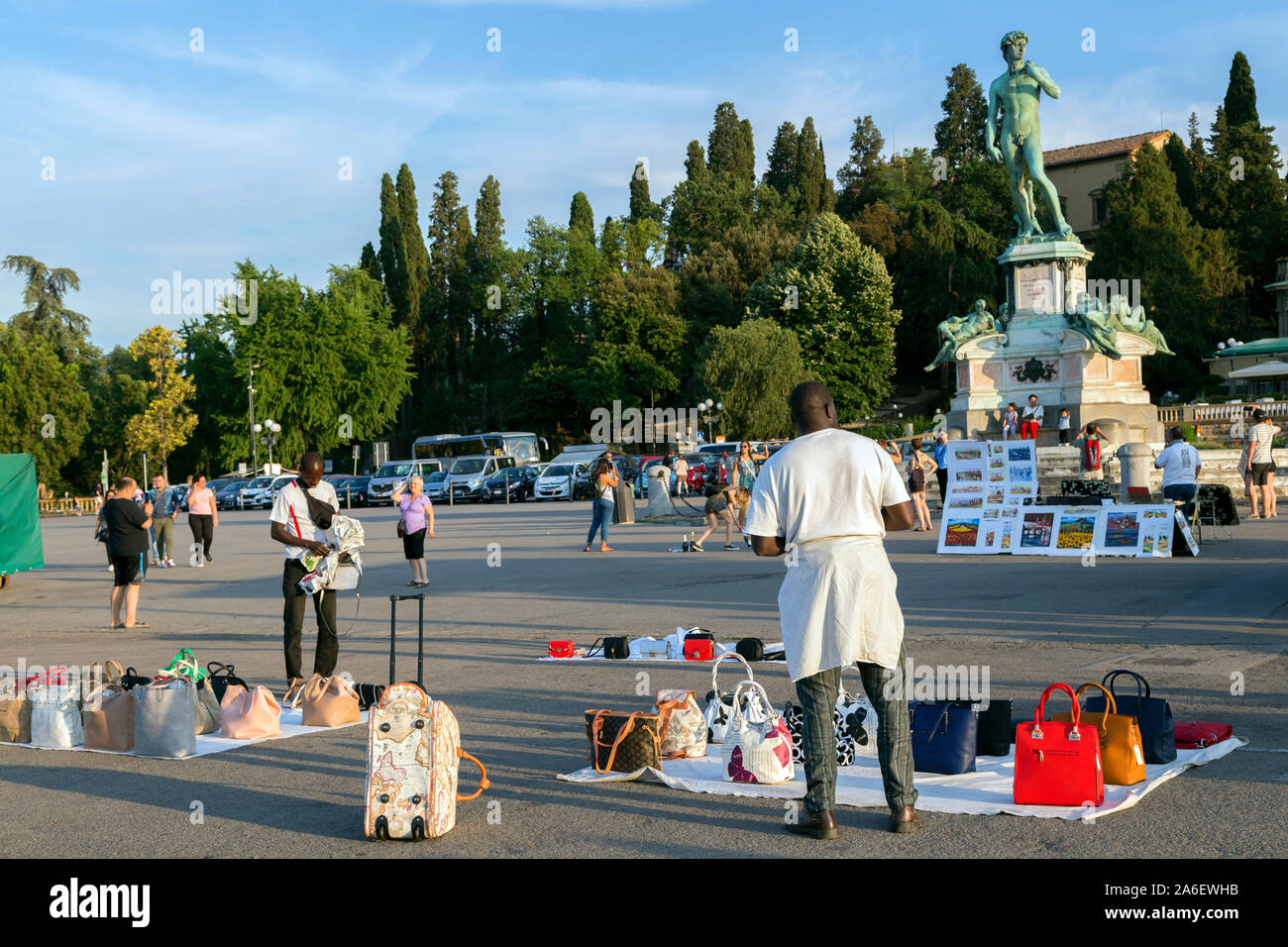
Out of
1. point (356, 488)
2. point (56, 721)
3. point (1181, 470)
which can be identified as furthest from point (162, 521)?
point (356, 488)

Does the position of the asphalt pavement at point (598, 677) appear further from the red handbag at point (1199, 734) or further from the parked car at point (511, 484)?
the parked car at point (511, 484)

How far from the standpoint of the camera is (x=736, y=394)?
209 ft

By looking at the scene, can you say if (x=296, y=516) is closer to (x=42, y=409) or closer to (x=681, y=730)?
(x=681, y=730)

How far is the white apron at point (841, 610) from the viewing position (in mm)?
5495

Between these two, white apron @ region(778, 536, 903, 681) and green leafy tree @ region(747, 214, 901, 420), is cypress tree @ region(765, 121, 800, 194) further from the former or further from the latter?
white apron @ region(778, 536, 903, 681)

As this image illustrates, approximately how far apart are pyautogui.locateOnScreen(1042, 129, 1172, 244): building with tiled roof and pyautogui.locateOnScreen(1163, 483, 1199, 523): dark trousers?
232 ft

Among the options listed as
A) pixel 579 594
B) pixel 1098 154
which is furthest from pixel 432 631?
pixel 1098 154

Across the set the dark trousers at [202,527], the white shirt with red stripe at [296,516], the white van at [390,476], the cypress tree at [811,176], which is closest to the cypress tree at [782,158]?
the cypress tree at [811,176]

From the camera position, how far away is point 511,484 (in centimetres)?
5156

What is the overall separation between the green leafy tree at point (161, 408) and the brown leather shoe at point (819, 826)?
72034 mm

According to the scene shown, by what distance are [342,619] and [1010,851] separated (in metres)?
10.8

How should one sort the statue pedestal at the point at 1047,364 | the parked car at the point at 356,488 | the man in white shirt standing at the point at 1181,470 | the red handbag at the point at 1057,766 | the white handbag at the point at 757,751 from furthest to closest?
the parked car at the point at 356,488 → the statue pedestal at the point at 1047,364 → the man in white shirt standing at the point at 1181,470 → the white handbag at the point at 757,751 → the red handbag at the point at 1057,766

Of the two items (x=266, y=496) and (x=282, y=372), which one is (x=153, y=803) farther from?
(x=282, y=372)

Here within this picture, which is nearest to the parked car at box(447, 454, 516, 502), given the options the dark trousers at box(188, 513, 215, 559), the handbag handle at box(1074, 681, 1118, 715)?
the dark trousers at box(188, 513, 215, 559)
